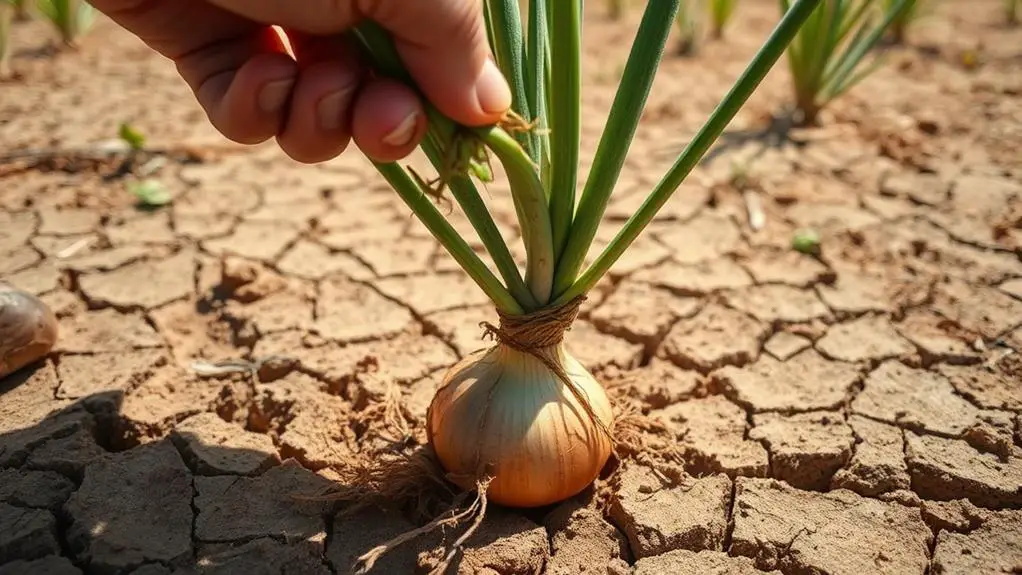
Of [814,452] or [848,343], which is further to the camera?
[848,343]

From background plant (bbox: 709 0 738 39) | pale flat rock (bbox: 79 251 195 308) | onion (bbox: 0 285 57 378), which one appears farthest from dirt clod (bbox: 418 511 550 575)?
background plant (bbox: 709 0 738 39)

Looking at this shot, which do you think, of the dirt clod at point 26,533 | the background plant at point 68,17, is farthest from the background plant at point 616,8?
the dirt clod at point 26,533

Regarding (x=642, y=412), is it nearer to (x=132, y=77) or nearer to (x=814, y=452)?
(x=814, y=452)

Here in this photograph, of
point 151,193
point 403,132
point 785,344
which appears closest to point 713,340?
point 785,344

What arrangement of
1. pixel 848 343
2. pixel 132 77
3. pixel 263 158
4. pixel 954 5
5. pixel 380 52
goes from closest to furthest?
pixel 380 52, pixel 848 343, pixel 263 158, pixel 132 77, pixel 954 5

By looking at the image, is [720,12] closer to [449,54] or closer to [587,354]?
[587,354]

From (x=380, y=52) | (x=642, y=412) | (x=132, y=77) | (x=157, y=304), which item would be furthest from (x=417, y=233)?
(x=132, y=77)

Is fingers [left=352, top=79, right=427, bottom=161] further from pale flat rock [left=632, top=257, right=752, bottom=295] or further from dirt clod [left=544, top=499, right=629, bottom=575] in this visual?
pale flat rock [left=632, top=257, right=752, bottom=295]
